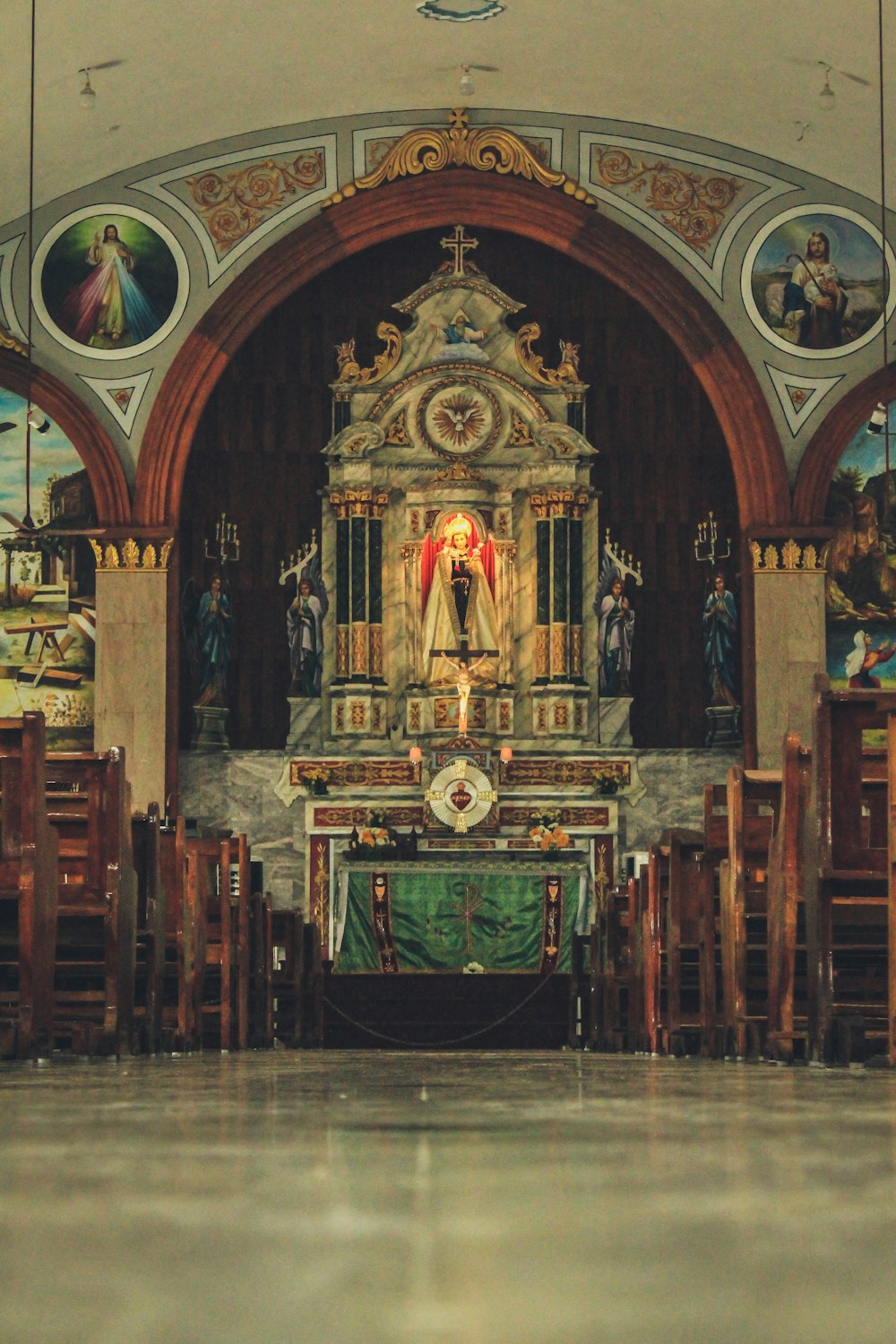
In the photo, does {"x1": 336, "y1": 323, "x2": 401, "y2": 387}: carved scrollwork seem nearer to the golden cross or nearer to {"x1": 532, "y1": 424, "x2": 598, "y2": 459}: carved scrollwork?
{"x1": 532, "y1": 424, "x2": 598, "y2": 459}: carved scrollwork

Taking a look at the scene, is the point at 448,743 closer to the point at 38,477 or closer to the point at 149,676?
the point at 149,676

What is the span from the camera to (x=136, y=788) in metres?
17.9

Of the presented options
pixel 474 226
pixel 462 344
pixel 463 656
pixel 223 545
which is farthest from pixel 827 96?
pixel 223 545

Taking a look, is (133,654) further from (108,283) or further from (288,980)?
(288,980)

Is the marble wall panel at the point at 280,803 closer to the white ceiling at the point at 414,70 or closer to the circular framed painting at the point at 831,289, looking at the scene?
the circular framed painting at the point at 831,289

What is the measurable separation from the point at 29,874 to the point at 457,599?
12790 millimetres

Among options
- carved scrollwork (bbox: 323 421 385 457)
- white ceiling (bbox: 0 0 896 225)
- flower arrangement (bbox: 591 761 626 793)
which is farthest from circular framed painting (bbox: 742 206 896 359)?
flower arrangement (bbox: 591 761 626 793)

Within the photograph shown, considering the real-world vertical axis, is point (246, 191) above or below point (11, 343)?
above

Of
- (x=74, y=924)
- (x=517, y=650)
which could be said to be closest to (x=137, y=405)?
(x=517, y=650)

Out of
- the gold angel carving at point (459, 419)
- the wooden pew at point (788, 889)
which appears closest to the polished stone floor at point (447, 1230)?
the wooden pew at point (788, 889)

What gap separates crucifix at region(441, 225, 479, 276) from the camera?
63.1 ft

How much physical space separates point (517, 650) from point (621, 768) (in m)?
1.49

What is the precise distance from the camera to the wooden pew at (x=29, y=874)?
5.99 m

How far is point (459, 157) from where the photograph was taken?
747 inches
